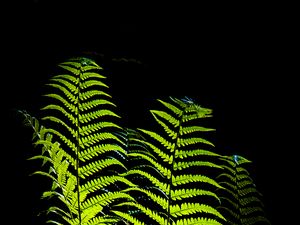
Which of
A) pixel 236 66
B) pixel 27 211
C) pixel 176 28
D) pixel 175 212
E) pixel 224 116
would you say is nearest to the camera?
pixel 175 212

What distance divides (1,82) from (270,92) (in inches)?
83.8

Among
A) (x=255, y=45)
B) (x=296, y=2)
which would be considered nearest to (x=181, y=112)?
(x=255, y=45)

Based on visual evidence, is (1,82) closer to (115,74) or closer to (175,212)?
(115,74)

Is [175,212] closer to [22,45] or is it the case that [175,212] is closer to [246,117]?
[246,117]

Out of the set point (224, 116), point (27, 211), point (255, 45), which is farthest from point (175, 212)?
point (255, 45)

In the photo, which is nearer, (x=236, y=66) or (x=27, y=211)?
(x=27, y=211)

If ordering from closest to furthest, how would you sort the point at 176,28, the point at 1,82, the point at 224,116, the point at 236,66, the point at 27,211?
the point at 27,211, the point at 1,82, the point at 224,116, the point at 236,66, the point at 176,28

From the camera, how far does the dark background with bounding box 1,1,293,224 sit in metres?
2.51

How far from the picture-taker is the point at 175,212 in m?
1.06

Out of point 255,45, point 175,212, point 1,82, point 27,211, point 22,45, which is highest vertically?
point 255,45

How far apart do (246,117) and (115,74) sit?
113cm

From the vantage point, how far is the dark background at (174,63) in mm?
2510

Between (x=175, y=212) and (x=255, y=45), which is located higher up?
(x=255, y=45)

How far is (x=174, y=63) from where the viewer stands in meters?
3.20
